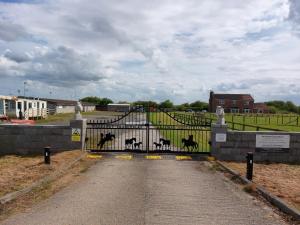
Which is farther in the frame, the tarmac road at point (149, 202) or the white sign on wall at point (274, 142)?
the white sign on wall at point (274, 142)

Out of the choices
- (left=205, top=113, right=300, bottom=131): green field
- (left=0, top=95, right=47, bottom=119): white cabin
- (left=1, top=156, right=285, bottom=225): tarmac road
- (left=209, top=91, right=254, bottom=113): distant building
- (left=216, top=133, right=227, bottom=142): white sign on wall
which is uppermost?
(left=209, top=91, right=254, bottom=113): distant building

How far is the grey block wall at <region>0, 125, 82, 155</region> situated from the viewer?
14.6 meters

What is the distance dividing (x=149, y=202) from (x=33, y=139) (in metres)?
8.73

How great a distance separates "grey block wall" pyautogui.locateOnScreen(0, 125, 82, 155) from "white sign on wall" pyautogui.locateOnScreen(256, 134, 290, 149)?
24.2 feet

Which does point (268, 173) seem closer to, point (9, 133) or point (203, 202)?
point (203, 202)

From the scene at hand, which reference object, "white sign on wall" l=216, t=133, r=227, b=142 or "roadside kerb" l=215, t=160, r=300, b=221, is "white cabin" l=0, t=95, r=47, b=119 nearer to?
"white sign on wall" l=216, t=133, r=227, b=142

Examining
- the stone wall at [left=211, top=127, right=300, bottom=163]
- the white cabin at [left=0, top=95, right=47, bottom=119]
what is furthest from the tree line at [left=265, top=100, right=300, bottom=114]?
the stone wall at [left=211, top=127, right=300, bottom=163]

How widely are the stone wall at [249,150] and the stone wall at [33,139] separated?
5948 mm

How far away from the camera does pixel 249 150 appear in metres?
13.9

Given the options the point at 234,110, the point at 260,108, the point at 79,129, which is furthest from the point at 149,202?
the point at 260,108

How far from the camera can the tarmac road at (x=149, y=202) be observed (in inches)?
254

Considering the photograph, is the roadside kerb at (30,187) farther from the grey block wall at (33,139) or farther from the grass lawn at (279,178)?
the grass lawn at (279,178)

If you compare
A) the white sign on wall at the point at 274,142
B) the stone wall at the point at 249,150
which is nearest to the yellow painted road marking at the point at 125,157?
the stone wall at the point at 249,150

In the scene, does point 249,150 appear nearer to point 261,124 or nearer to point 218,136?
point 218,136
